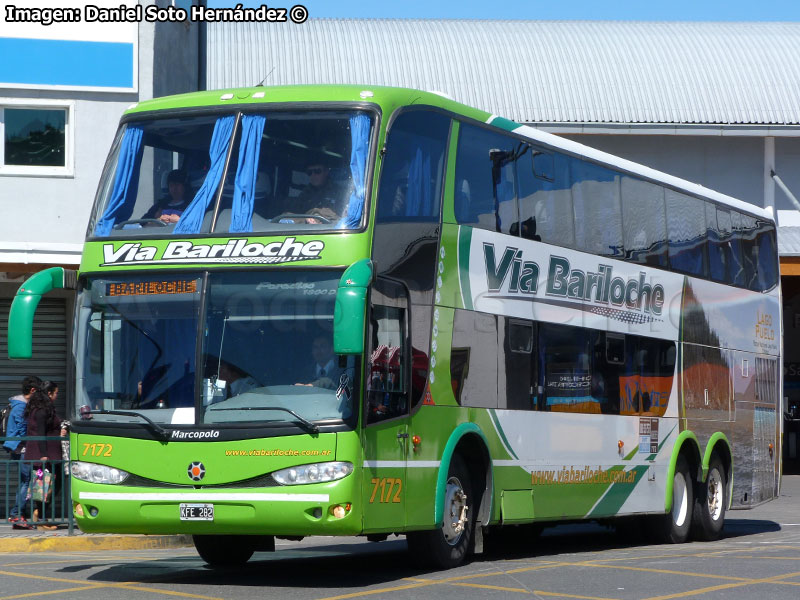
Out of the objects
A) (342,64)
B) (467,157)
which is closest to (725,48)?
(342,64)

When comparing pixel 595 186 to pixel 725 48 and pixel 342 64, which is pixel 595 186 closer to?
pixel 342 64

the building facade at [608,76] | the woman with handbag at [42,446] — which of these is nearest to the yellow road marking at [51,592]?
the woman with handbag at [42,446]

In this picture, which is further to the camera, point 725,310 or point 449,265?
point 725,310

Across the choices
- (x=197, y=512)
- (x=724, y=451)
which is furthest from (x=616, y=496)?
(x=197, y=512)

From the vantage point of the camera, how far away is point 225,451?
34.5 feet

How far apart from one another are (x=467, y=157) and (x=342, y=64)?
21.4 metres

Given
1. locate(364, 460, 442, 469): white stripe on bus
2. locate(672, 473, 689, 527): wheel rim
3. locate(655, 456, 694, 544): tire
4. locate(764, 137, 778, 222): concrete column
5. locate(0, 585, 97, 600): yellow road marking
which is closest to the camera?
locate(0, 585, 97, 600): yellow road marking

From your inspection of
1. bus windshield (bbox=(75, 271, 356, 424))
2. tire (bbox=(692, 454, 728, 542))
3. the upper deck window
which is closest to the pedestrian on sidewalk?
the upper deck window

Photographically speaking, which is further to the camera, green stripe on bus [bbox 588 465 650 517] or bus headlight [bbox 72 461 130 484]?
green stripe on bus [bbox 588 465 650 517]

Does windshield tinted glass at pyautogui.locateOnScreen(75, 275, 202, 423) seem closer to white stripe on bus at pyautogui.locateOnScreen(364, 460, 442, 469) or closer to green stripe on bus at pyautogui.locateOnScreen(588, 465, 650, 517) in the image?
white stripe on bus at pyautogui.locateOnScreen(364, 460, 442, 469)

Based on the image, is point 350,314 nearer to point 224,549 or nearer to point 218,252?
point 218,252

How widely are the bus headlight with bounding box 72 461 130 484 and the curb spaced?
13.8ft

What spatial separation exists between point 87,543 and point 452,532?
5.03 meters

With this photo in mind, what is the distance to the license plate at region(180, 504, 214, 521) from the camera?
1051 cm
